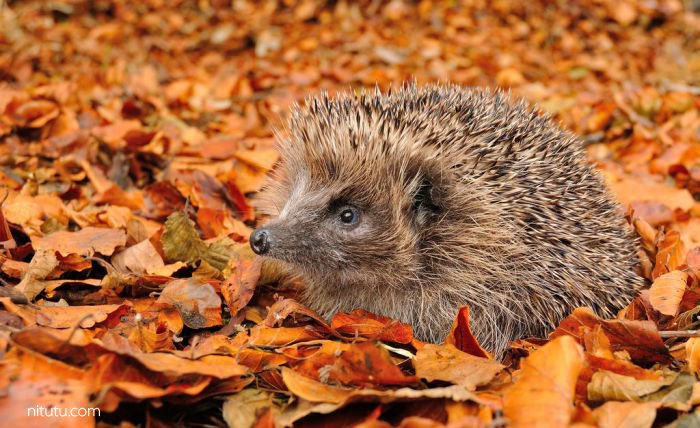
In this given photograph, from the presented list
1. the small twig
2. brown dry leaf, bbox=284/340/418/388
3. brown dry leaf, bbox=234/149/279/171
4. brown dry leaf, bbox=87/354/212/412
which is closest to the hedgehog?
the small twig

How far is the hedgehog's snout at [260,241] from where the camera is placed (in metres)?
3.07

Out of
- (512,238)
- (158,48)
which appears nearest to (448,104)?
(512,238)

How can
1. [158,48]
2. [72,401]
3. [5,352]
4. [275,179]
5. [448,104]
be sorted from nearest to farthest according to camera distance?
[72,401] → [5,352] → [448,104] → [275,179] → [158,48]

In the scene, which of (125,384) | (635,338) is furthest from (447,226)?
(125,384)

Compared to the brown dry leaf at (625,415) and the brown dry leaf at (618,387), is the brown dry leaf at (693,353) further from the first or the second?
the brown dry leaf at (625,415)

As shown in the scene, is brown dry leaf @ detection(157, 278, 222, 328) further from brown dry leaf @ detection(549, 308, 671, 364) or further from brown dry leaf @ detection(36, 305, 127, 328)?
brown dry leaf @ detection(549, 308, 671, 364)

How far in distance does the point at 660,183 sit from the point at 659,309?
2.11 m

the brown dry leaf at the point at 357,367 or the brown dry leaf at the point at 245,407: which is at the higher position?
the brown dry leaf at the point at 357,367

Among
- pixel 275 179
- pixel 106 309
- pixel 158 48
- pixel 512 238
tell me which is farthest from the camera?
pixel 158 48

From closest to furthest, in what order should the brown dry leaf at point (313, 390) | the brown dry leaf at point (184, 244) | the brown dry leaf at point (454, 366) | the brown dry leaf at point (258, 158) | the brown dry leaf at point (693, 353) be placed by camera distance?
the brown dry leaf at point (313, 390) → the brown dry leaf at point (454, 366) → the brown dry leaf at point (693, 353) → the brown dry leaf at point (184, 244) → the brown dry leaf at point (258, 158)

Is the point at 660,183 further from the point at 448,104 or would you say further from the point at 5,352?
the point at 5,352

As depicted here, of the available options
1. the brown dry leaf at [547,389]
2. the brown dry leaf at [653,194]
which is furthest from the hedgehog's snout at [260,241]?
the brown dry leaf at [653,194]

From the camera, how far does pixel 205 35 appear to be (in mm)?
9023

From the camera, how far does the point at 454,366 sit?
8.39ft
